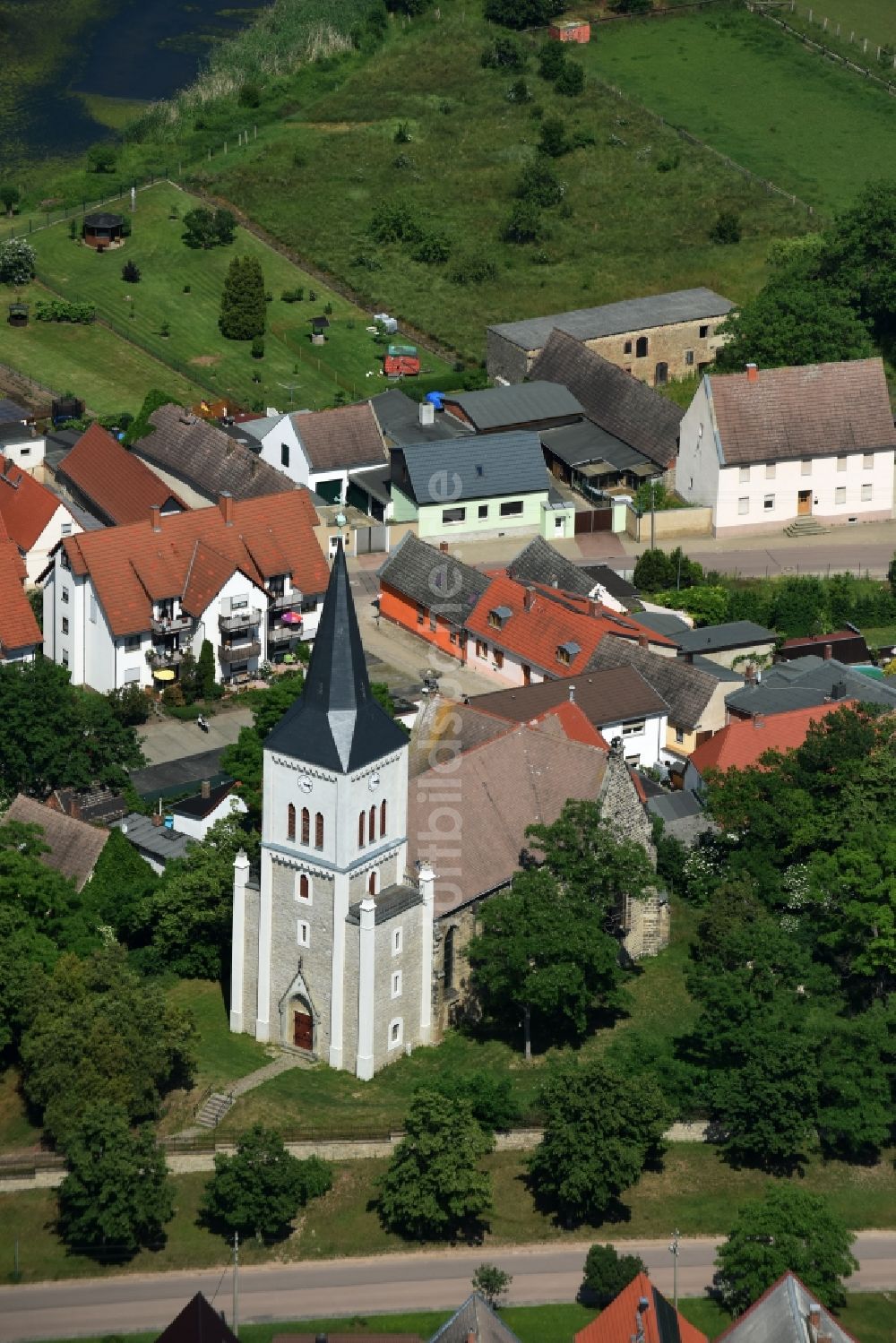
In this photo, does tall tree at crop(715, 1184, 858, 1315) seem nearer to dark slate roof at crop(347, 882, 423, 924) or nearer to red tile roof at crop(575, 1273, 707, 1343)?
red tile roof at crop(575, 1273, 707, 1343)

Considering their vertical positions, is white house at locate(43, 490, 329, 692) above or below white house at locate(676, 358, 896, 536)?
below

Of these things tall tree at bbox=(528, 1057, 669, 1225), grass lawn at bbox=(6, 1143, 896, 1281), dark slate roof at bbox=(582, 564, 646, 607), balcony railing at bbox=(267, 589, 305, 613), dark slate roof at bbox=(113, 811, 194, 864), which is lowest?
grass lawn at bbox=(6, 1143, 896, 1281)

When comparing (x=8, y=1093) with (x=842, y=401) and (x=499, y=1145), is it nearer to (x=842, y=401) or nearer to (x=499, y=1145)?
(x=499, y=1145)

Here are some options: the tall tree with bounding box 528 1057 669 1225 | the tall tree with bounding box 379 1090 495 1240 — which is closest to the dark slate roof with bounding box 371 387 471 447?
the tall tree with bounding box 528 1057 669 1225

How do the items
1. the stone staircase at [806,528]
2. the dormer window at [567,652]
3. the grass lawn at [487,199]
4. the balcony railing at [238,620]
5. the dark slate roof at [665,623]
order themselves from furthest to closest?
the grass lawn at [487,199]
the stone staircase at [806,528]
the balcony railing at [238,620]
the dark slate roof at [665,623]
the dormer window at [567,652]

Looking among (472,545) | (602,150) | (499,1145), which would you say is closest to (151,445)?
(472,545)

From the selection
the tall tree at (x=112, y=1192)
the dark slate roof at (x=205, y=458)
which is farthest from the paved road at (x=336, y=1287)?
the dark slate roof at (x=205, y=458)

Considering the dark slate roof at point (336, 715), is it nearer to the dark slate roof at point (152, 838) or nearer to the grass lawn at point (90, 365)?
the dark slate roof at point (152, 838)
